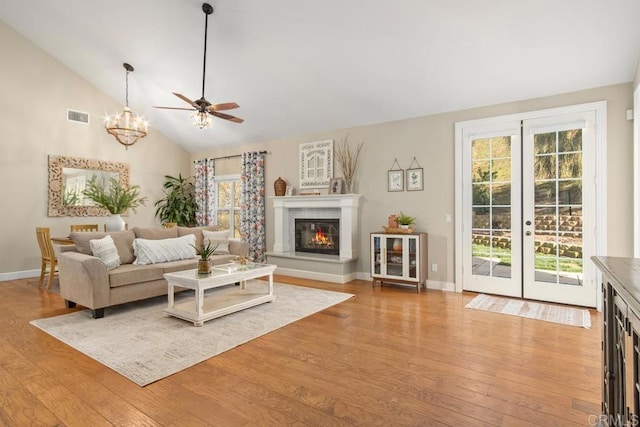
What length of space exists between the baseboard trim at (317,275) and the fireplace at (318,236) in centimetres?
60

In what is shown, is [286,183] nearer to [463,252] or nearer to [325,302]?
[325,302]

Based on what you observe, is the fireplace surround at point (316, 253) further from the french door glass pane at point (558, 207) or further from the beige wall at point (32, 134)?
the beige wall at point (32, 134)

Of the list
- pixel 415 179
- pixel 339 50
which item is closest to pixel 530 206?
pixel 415 179

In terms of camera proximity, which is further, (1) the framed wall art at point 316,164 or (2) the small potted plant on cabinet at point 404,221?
(1) the framed wall art at point 316,164

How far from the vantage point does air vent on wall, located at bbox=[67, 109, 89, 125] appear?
6.55m

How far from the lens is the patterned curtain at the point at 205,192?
26.4 feet

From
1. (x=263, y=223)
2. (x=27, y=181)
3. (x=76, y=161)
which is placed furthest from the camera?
(x=263, y=223)

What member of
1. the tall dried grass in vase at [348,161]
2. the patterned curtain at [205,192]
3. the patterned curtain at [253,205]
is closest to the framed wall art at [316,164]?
the tall dried grass in vase at [348,161]

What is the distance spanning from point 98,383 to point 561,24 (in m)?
5.07

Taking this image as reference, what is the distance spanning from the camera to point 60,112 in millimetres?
6422

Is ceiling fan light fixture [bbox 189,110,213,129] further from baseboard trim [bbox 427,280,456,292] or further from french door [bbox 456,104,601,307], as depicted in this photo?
baseboard trim [bbox 427,280,456,292]

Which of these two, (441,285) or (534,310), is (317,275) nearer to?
(441,285)

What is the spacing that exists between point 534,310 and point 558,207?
133cm

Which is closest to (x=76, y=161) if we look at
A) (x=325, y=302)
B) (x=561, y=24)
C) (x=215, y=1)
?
(x=215, y=1)
